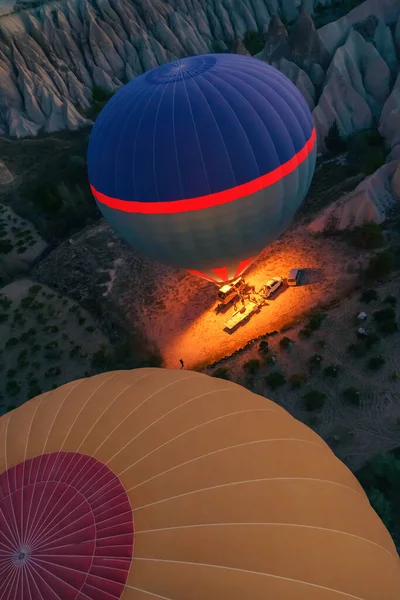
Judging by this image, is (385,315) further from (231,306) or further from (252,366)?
(231,306)

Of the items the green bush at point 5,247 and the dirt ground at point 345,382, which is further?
the green bush at point 5,247

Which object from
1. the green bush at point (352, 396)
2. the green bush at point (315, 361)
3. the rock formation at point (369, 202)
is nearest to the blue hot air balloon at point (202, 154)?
the green bush at point (315, 361)

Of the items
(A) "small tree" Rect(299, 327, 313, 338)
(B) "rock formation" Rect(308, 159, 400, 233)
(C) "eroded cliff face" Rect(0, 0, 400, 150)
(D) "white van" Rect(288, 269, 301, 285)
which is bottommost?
(A) "small tree" Rect(299, 327, 313, 338)

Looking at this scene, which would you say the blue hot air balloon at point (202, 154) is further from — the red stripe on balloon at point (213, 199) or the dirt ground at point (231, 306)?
the dirt ground at point (231, 306)

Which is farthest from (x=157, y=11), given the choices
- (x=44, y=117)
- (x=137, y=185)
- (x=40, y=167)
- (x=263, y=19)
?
(x=137, y=185)

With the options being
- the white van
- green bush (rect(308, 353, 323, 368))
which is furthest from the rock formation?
green bush (rect(308, 353, 323, 368))

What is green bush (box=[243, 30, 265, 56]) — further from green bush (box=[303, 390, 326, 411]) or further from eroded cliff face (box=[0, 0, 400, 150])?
green bush (box=[303, 390, 326, 411])

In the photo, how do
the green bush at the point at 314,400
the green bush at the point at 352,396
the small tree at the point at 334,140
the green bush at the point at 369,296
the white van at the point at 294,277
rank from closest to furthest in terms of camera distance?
the green bush at the point at 352,396
the green bush at the point at 314,400
the green bush at the point at 369,296
the white van at the point at 294,277
the small tree at the point at 334,140
